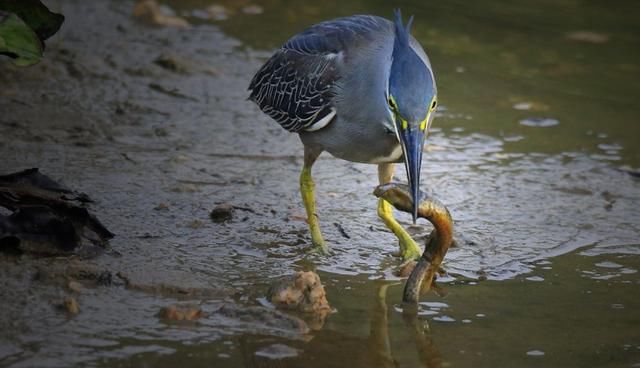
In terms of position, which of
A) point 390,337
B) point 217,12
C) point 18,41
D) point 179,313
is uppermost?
point 18,41

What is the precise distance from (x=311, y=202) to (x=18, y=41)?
1.82 m

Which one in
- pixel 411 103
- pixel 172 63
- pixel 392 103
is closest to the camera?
pixel 411 103

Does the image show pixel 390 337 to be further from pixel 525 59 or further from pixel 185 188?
pixel 525 59

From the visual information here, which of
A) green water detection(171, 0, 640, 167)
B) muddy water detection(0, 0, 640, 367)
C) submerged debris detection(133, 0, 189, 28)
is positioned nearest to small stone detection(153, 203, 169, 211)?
muddy water detection(0, 0, 640, 367)

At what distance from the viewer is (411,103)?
4.77 metres

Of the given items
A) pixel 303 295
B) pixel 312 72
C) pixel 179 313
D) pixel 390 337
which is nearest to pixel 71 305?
pixel 179 313

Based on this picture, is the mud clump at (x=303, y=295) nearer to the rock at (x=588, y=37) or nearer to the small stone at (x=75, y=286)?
the small stone at (x=75, y=286)

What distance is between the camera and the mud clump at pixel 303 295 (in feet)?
15.1

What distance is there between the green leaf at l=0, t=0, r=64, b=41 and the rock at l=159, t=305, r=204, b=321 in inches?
66.9

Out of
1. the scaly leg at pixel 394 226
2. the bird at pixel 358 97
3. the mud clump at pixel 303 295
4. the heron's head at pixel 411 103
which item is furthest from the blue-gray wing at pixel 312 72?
the mud clump at pixel 303 295

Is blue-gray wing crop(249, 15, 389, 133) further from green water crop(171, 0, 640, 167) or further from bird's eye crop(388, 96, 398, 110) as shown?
green water crop(171, 0, 640, 167)

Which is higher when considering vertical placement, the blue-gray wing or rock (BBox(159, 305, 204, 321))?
the blue-gray wing

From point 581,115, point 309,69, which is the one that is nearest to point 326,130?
point 309,69

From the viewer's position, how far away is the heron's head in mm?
4719
